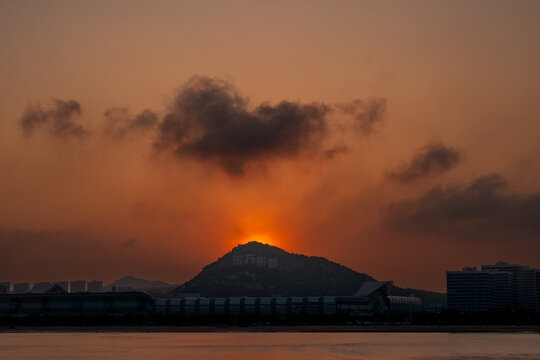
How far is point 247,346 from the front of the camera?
161250 mm

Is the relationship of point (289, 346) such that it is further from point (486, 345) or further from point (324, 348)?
point (486, 345)

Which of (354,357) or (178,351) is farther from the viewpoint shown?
(178,351)

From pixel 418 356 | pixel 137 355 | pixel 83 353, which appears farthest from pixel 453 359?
pixel 83 353

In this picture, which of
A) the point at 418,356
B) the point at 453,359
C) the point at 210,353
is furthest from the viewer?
the point at 210,353

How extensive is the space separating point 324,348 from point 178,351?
25.9 metres

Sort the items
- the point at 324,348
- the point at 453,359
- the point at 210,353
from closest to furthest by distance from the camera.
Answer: the point at 453,359 → the point at 210,353 → the point at 324,348

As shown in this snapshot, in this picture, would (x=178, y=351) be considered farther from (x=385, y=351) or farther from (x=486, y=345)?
(x=486, y=345)

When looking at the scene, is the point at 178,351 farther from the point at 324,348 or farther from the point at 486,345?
the point at 486,345

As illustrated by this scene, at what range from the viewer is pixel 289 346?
522ft

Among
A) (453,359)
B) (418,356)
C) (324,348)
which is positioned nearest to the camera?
(453,359)

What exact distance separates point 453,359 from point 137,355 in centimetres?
4992

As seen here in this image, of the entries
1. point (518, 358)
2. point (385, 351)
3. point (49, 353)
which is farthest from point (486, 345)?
point (49, 353)

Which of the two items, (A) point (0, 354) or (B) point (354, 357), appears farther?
(A) point (0, 354)

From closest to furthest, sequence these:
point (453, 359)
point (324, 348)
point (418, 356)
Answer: point (453, 359) < point (418, 356) < point (324, 348)
